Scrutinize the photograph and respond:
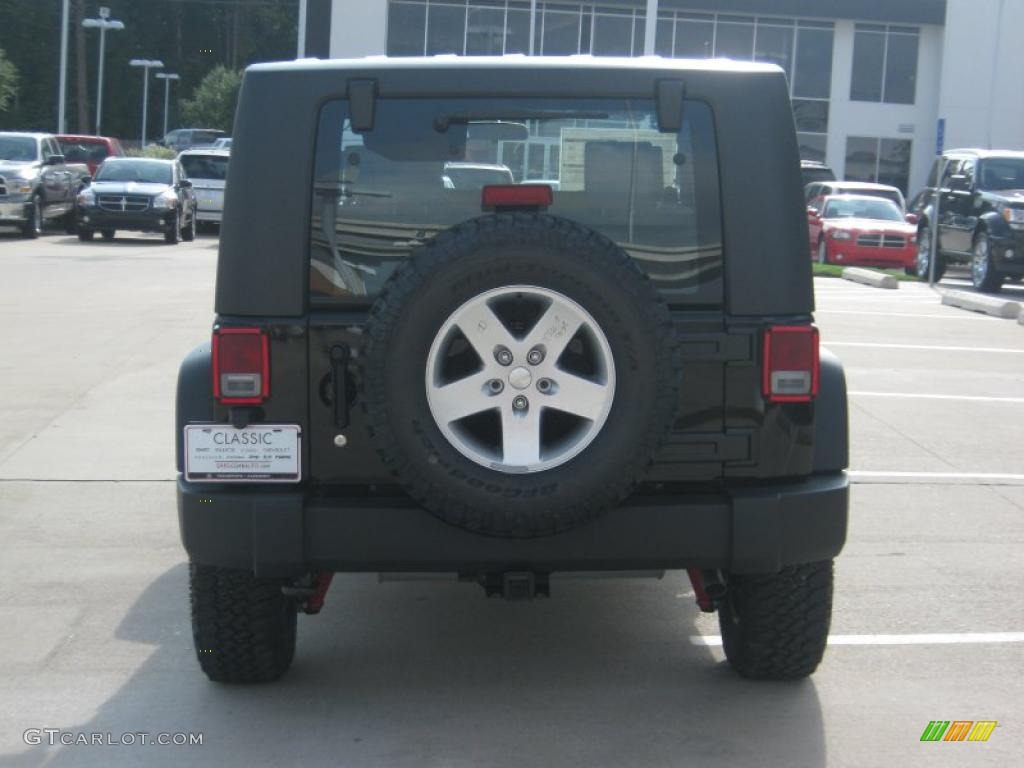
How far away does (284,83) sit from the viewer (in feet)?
14.4

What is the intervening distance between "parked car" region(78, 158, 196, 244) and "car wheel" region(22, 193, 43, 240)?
0.80m

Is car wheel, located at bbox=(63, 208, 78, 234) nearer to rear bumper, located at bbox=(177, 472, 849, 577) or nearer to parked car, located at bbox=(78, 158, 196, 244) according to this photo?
parked car, located at bbox=(78, 158, 196, 244)

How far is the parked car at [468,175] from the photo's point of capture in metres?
4.43

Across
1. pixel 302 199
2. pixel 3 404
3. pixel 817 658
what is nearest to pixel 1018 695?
pixel 817 658

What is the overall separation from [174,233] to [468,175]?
24.2 m

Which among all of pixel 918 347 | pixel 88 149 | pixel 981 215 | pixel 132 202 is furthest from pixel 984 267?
pixel 88 149

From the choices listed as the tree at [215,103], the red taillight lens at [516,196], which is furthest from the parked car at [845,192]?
the tree at [215,103]

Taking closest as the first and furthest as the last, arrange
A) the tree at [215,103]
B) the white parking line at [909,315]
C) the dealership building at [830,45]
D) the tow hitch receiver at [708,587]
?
the tow hitch receiver at [708,587] < the white parking line at [909,315] < the dealership building at [830,45] < the tree at [215,103]

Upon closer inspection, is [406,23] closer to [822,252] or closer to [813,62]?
[813,62]

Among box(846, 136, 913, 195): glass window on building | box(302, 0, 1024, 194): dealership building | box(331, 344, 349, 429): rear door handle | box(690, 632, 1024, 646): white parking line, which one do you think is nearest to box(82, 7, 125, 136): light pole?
box(302, 0, 1024, 194): dealership building

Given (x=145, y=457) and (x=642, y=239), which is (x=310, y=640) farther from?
(x=145, y=457)

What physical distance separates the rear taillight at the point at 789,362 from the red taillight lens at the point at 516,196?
2.50 ft

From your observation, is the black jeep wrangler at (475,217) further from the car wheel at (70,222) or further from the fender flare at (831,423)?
the car wheel at (70,222)

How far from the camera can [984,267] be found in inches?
826
